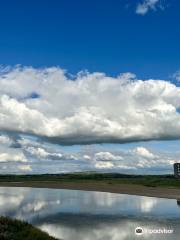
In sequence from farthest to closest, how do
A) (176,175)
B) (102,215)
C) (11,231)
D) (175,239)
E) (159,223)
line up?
1. (176,175)
2. (102,215)
3. (159,223)
4. (175,239)
5. (11,231)

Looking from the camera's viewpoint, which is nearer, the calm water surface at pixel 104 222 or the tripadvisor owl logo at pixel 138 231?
the calm water surface at pixel 104 222

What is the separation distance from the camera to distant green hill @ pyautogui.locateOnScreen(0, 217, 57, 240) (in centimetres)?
3052

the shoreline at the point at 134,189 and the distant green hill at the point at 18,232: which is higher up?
the distant green hill at the point at 18,232

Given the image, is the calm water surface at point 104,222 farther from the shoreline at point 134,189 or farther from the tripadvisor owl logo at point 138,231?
the shoreline at point 134,189

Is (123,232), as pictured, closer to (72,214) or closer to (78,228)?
(78,228)

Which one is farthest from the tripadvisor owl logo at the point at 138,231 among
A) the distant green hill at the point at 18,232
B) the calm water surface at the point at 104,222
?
the distant green hill at the point at 18,232

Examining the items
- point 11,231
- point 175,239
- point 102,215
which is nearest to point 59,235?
point 11,231

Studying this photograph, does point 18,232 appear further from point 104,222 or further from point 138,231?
point 104,222

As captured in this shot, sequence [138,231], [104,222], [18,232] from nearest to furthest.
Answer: [18,232] < [138,231] < [104,222]

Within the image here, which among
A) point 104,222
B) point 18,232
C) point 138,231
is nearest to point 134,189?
point 104,222

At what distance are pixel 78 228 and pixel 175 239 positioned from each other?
11887 mm

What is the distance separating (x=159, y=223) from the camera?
4644 cm

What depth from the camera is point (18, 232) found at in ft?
107

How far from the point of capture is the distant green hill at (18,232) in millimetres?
30522
